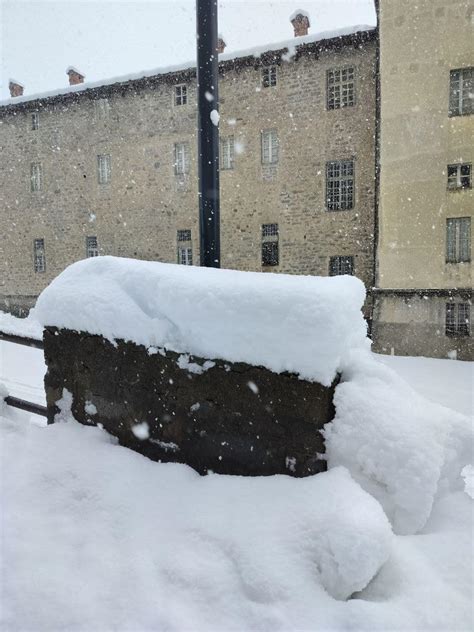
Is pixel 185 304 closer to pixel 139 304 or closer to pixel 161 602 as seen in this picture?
pixel 139 304

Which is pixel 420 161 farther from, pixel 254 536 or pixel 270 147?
pixel 254 536

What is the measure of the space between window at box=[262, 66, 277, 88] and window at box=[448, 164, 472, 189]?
7920mm

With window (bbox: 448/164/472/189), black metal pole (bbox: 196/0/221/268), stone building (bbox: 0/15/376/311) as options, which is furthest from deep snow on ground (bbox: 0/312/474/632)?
stone building (bbox: 0/15/376/311)

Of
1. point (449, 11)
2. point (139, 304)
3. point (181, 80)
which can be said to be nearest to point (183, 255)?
point (181, 80)

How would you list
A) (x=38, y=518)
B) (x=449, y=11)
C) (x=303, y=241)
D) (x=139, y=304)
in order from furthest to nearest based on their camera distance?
(x=303, y=241) < (x=449, y=11) < (x=139, y=304) < (x=38, y=518)

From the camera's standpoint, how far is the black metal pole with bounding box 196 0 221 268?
2.79 meters

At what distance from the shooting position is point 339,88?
51.6 feet

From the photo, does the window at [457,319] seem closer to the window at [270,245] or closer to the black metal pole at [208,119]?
the window at [270,245]

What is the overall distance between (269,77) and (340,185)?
17.6 ft

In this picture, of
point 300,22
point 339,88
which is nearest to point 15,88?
point 300,22

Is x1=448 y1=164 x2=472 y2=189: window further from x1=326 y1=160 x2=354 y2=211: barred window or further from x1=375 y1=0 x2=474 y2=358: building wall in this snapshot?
x1=326 y1=160 x2=354 y2=211: barred window

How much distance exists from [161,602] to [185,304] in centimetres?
119

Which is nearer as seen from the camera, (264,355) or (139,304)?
(264,355)

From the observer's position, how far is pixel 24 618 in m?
1.32
